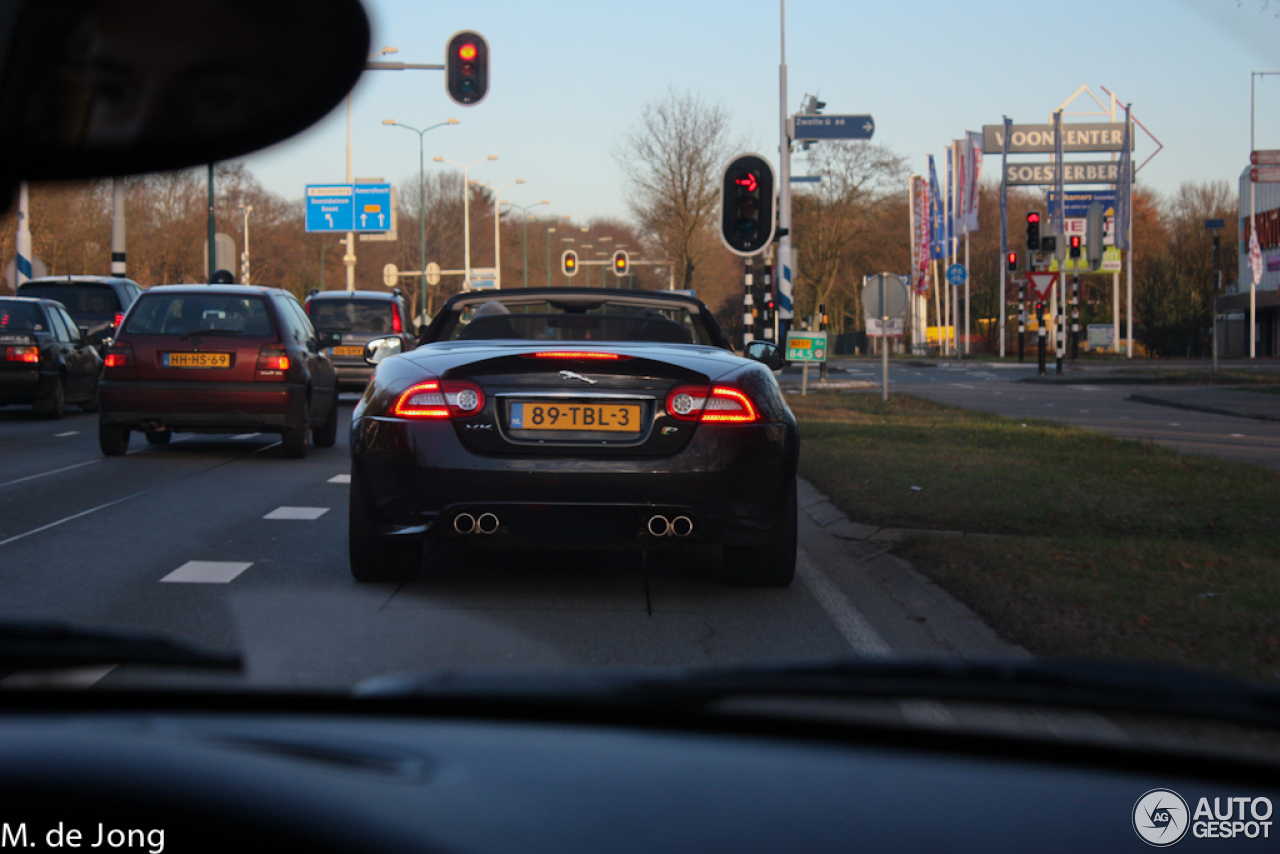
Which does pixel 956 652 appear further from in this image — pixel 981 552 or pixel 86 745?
pixel 86 745

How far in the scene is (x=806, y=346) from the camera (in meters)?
23.1

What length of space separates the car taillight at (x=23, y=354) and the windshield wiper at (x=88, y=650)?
Result: 1712cm

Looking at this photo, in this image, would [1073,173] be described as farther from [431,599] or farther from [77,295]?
[431,599]

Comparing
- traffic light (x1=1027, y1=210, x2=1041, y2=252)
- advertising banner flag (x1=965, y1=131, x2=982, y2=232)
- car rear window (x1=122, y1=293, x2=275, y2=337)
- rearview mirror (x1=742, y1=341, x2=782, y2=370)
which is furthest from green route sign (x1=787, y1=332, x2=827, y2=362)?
advertising banner flag (x1=965, y1=131, x2=982, y2=232)

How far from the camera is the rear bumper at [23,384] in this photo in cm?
1778

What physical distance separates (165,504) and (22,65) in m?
8.32

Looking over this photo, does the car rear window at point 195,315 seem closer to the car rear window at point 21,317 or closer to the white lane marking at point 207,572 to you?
the car rear window at point 21,317

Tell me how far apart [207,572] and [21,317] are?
43.3ft

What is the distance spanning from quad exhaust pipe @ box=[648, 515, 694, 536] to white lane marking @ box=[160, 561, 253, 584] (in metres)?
2.12

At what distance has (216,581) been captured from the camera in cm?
638

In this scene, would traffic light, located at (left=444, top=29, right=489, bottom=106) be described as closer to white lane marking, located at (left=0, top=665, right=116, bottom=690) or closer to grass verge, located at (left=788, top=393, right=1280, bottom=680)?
grass verge, located at (left=788, top=393, right=1280, bottom=680)

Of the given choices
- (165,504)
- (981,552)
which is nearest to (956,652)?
(981,552)

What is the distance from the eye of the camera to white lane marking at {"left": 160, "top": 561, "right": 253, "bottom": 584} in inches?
252

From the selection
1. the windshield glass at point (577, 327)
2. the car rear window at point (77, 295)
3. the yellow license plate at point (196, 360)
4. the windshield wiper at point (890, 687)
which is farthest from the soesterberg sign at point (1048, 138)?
the windshield wiper at point (890, 687)
